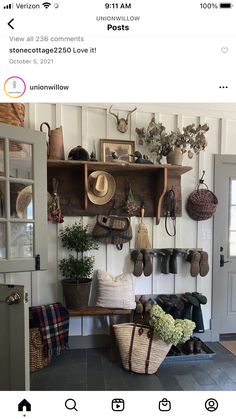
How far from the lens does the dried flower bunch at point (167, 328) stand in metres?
1.58

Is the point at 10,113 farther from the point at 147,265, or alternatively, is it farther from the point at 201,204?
the point at 201,204

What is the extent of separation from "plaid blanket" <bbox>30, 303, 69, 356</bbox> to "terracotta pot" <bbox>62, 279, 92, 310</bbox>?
8 cm

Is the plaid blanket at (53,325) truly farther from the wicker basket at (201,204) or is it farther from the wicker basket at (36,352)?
the wicker basket at (201,204)

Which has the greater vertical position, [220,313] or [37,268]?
[37,268]

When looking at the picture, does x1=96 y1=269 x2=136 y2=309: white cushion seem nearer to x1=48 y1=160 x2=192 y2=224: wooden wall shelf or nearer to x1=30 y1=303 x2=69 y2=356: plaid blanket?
x1=30 y1=303 x2=69 y2=356: plaid blanket

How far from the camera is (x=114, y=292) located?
193 cm
